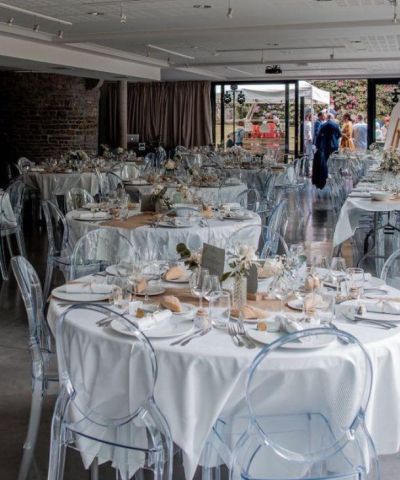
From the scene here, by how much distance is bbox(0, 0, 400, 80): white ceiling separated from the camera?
9570 millimetres

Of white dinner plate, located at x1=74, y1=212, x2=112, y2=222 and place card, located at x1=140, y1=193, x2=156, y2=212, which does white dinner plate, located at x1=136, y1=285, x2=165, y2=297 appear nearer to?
white dinner plate, located at x1=74, y1=212, x2=112, y2=222

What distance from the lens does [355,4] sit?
944cm

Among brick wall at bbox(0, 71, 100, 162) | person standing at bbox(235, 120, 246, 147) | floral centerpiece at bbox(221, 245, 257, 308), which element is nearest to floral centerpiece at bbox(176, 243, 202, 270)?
floral centerpiece at bbox(221, 245, 257, 308)

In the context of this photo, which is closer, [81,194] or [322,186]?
[81,194]

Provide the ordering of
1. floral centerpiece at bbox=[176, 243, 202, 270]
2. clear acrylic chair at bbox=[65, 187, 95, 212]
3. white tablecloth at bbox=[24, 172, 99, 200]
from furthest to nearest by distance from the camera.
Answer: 1. white tablecloth at bbox=[24, 172, 99, 200]
2. clear acrylic chair at bbox=[65, 187, 95, 212]
3. floral centerpiece at bbox=[176, 243, 202, 270]

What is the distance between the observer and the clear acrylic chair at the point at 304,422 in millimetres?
2693

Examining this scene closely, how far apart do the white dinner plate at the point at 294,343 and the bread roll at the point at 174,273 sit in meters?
0.94

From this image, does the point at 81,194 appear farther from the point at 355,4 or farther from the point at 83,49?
the point at 83,49

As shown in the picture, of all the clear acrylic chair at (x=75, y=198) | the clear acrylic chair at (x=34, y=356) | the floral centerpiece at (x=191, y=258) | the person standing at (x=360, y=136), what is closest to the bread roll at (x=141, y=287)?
the floral centerpiece at (x=191, y=258)

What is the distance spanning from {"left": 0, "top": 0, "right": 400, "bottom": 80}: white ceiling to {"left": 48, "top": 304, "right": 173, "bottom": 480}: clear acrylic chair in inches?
275

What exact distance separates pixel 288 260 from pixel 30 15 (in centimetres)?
775

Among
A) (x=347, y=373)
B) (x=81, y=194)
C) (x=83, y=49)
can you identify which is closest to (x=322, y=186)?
(x=83, y=49)

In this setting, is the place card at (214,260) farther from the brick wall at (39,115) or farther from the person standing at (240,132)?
the person standing at (240,132)

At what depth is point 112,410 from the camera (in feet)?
9.80
